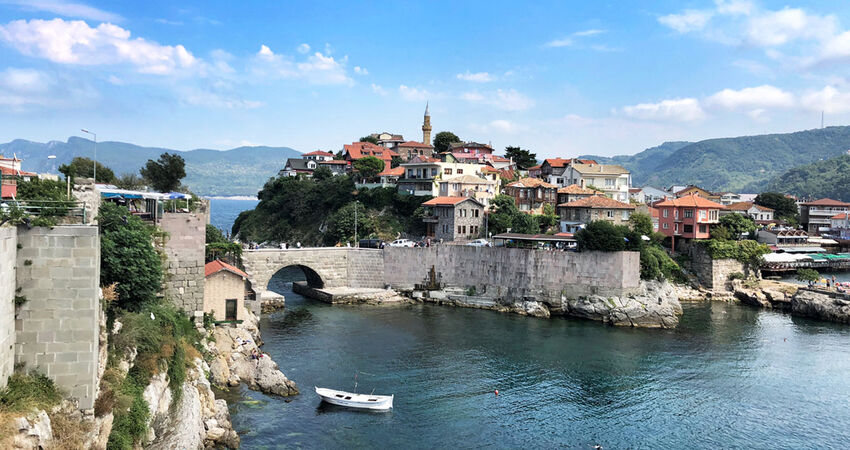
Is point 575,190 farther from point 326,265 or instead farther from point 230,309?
point 230,309

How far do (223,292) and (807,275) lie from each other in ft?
197

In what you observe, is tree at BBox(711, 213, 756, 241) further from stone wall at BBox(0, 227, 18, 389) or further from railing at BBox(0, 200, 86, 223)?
stone wall at BBox(0, 227, 18, 389)

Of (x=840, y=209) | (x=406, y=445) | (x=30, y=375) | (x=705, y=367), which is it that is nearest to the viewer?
(x=30, y=375)

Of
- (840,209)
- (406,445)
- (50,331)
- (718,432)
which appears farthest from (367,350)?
(840,209)

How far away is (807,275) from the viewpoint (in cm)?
6397

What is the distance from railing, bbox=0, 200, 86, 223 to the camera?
536 inches

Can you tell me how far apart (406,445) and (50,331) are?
14.4 meters

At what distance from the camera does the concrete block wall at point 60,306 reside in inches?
521

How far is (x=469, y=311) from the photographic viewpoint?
Answer: 50719 mm

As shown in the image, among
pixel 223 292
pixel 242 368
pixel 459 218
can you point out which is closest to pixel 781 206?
pixel 459 218

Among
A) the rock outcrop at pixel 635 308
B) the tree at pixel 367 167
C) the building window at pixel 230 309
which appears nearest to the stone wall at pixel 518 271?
the rock outcrop at pixel 635 308

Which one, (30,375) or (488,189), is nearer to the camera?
(30,375)

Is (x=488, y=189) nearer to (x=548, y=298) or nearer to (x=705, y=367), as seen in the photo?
(x=548, y=298)

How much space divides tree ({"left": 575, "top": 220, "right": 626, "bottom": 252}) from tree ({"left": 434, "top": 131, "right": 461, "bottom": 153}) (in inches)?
2165
